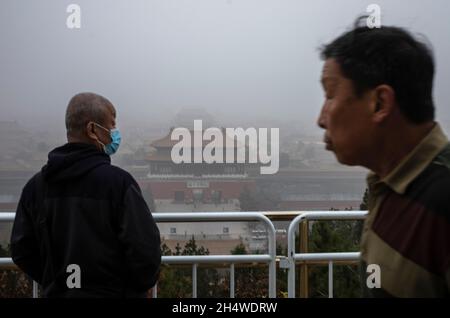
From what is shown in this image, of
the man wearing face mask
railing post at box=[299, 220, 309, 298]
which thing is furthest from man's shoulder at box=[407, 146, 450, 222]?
railing post at box=[299, 220, 309, 298]

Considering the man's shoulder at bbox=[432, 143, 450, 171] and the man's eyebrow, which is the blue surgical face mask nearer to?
the man's eyebrow

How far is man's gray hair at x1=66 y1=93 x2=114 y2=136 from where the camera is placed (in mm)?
1803

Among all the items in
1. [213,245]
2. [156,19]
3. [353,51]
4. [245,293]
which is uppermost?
[156,19]

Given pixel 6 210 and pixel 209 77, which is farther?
pixel 6 210

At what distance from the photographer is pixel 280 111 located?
2.37m

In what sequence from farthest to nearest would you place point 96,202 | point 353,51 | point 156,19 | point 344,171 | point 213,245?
point 213,245 < point 344,171 < point 156,19 < point 96,202 < point 353,51

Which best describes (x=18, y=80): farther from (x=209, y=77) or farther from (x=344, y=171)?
(x=344, y=171)

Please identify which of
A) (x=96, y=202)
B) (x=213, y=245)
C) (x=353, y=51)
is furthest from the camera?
(x=213, y=245)

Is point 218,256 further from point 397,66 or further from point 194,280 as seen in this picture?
point 397,66

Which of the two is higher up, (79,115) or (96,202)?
(79,115)

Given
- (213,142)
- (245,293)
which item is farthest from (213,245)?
(213,142)

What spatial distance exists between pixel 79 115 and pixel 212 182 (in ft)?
2.45

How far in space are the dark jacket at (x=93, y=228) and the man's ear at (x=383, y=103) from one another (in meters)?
0.95

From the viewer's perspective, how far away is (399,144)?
0.92m
